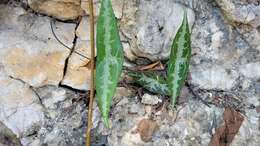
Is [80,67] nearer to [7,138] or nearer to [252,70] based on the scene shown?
[7,138]

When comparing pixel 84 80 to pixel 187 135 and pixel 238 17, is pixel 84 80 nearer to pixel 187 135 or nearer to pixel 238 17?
pixel 187 135

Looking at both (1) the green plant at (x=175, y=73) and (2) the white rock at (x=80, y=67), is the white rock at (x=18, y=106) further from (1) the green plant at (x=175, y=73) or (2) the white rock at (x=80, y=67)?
(1) the green plant at (x=175, y=73)

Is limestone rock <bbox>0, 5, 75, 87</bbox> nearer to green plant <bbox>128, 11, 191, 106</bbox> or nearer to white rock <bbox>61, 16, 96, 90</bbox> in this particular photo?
white rock <bbox>61, 16, 96, 90</bbox>

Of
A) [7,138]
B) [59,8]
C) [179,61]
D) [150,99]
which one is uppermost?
[59,8]

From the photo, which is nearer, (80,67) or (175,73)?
(175,73)

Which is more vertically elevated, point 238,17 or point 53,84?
point 238,17

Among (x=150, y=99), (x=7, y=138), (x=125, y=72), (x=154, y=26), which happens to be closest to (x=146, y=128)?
(x=150, y=99)

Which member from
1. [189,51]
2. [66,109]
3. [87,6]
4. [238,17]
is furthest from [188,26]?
[66,109]
